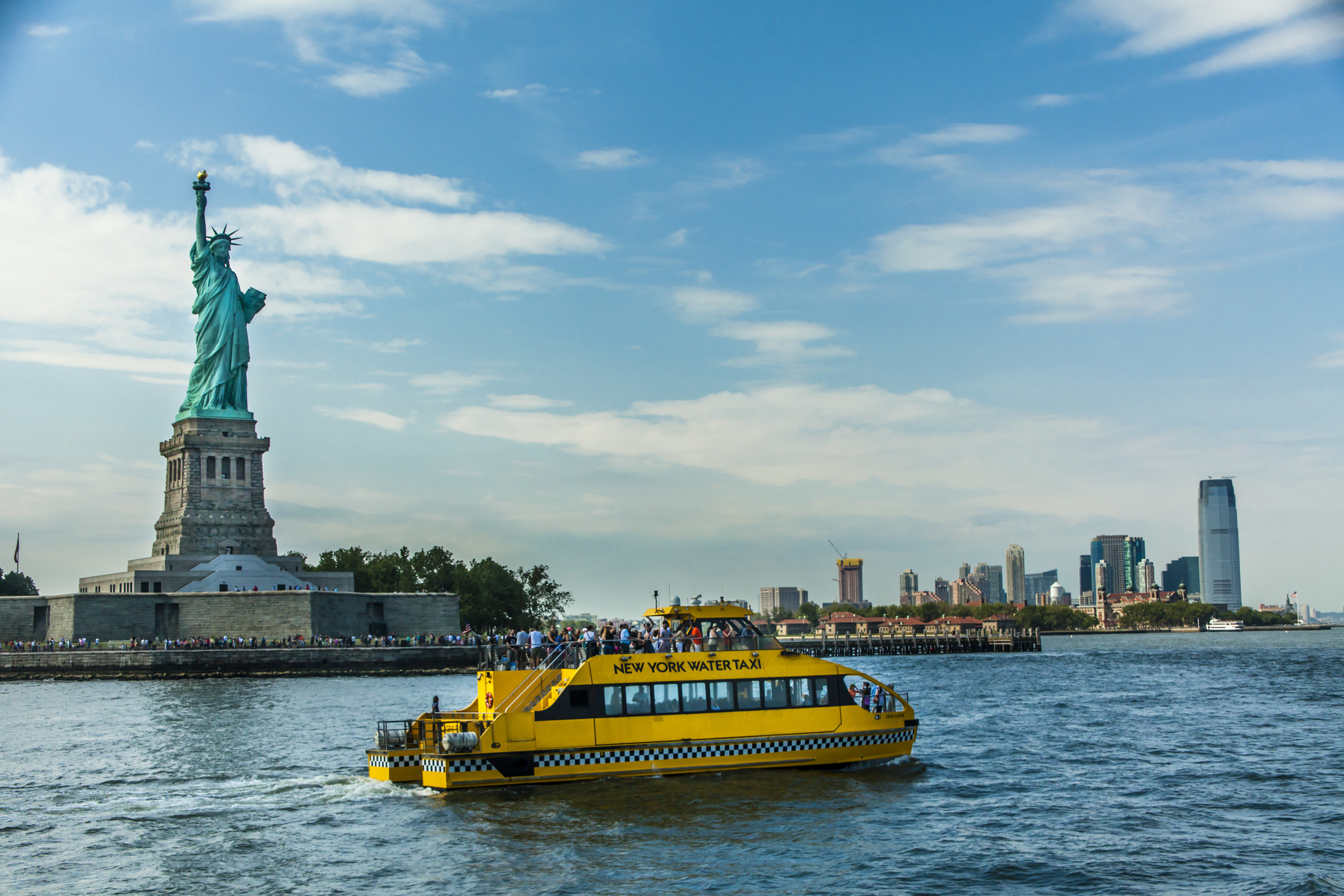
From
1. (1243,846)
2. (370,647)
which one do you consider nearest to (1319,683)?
(1243,846)

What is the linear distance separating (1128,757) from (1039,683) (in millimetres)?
39660

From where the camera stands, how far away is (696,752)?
30.5 m

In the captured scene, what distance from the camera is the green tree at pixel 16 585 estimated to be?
124 metres

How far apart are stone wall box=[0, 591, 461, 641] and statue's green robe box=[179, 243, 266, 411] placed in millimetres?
19904

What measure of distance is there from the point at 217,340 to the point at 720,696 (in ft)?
278

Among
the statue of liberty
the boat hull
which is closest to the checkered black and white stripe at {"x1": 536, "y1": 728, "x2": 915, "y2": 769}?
the boat hull

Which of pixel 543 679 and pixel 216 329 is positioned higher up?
pixel 216 329

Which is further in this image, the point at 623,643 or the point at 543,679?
the point at 623,643

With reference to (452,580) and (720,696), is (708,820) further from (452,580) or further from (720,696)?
(452,580)

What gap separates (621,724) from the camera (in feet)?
99.1

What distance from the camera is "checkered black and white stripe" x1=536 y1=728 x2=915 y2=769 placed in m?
29.8

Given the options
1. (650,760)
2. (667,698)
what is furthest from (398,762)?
(667,698)

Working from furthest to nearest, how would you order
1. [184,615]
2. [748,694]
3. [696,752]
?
[184,615], [748,694], [696,752]

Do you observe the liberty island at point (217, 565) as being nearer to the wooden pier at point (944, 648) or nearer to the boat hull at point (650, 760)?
the boat hull at point (650, 760)
